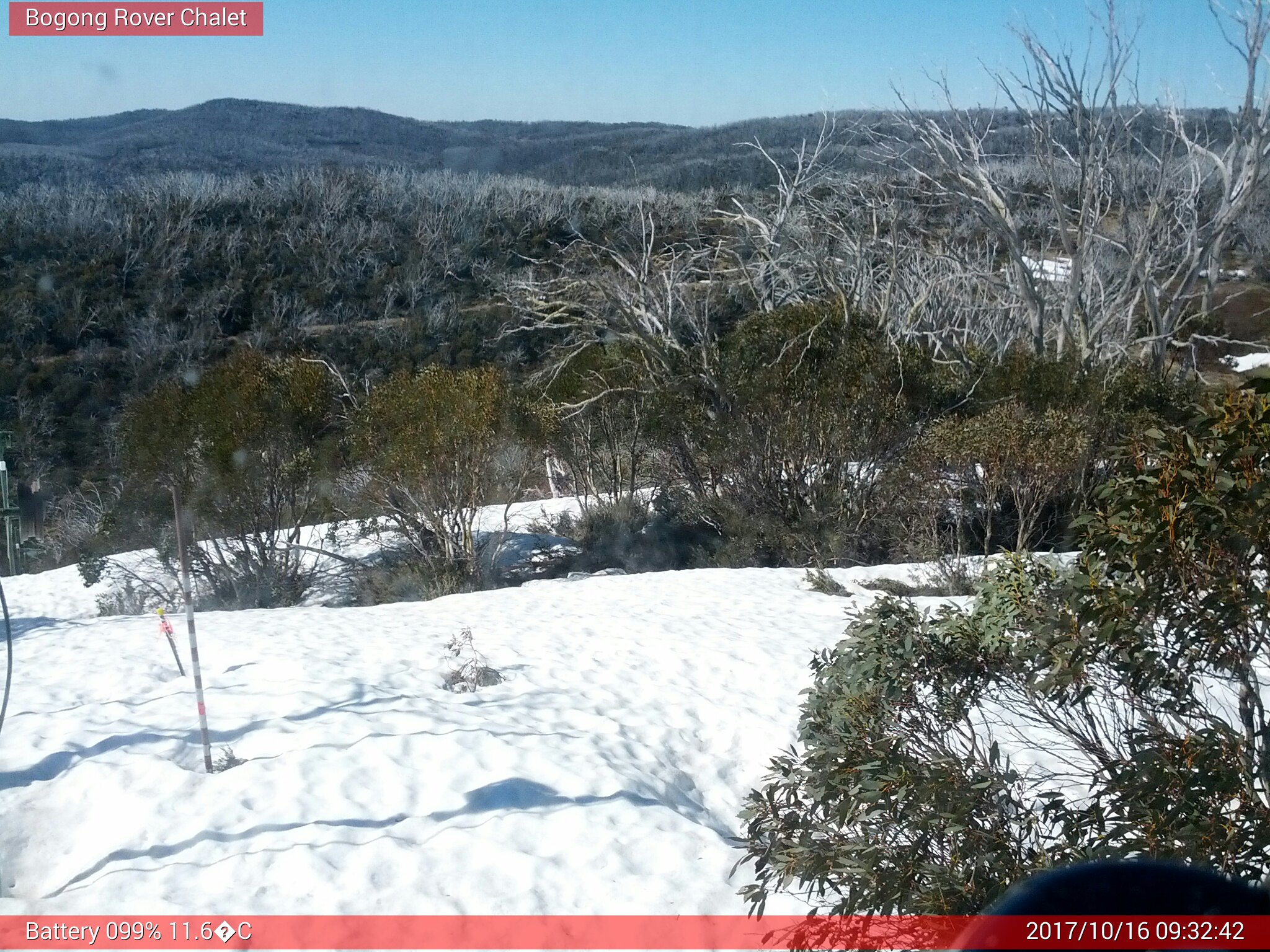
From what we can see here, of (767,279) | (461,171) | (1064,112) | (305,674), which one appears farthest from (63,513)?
(461,171)

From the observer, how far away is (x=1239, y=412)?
235cm

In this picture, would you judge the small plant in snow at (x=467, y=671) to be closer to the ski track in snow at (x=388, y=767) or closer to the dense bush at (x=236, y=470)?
the ski track in snow at (x=388, y=767)

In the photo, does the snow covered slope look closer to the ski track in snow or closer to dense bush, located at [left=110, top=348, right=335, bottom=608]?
the ski track in snow

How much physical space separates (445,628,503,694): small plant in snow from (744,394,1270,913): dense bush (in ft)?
10.7

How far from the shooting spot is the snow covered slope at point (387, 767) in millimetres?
3643

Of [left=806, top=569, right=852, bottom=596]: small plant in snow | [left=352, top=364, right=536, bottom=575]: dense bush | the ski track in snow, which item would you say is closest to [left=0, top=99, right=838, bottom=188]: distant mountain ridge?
[left=352, top=364, right=536, bottom=575]: dense bush

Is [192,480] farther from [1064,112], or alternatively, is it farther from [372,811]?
[1064,112]

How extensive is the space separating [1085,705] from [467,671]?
14.5ft

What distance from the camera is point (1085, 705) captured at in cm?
277

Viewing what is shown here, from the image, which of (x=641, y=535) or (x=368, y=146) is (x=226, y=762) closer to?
(x=641, y=535)

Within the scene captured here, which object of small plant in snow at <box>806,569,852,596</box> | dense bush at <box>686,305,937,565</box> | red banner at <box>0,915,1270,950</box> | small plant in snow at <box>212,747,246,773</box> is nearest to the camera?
red banner at <box>0,915,1270,950</box>

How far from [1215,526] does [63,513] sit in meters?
19.6

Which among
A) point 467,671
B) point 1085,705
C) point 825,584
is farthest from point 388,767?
point 825,584

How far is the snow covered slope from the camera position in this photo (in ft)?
12.0
